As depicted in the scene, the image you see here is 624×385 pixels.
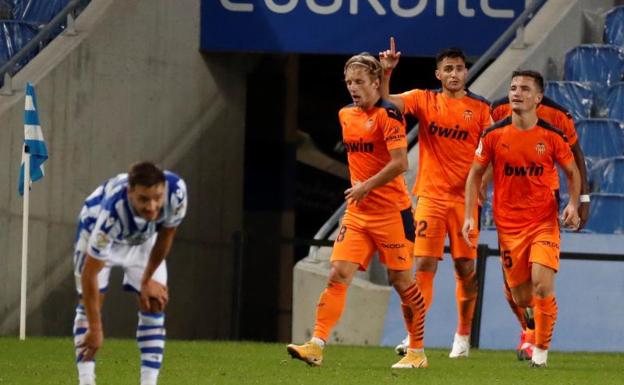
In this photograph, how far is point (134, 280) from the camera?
9.48 m

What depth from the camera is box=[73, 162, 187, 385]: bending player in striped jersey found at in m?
8.66

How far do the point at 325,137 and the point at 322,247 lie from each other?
39.2 ft

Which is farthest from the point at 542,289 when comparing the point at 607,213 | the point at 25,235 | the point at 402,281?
the point at 25,235

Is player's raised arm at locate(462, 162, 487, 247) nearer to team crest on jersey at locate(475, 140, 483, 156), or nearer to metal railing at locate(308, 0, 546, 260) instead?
team crest on jersey at locate(475, 140, 483, 156)

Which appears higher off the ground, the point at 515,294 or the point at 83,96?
the point at 83,96

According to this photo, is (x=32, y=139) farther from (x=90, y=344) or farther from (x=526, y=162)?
(x=90, y=344)

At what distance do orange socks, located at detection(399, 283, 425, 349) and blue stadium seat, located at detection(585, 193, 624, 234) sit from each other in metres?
5.64

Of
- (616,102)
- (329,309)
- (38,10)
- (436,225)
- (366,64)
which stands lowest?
(329,309)

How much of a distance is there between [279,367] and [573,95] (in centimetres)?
771

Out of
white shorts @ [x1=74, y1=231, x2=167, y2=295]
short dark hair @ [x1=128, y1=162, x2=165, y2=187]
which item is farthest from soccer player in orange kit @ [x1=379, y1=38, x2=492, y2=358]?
short dark hair @ [x1=128, y1=162, x2=165, y2=187]

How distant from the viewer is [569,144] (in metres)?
12.8

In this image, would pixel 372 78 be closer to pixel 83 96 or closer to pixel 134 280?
pixel 134 280

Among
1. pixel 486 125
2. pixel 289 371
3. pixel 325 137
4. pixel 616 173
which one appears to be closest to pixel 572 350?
pixel 616 173

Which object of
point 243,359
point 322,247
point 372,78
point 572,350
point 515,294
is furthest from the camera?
point 322,247
